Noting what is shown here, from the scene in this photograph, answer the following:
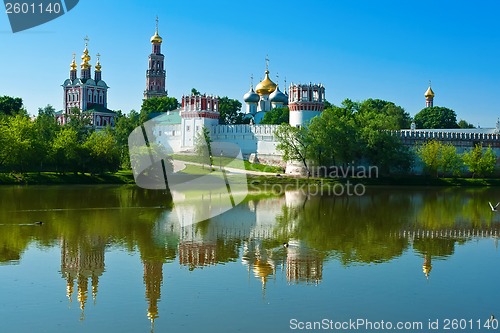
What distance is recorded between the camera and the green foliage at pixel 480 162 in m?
41.0

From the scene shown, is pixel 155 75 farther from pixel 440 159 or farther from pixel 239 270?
pixel 239 270

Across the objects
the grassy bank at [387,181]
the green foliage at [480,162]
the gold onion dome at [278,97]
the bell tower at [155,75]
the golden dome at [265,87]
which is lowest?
the grassy bank at [387,181]

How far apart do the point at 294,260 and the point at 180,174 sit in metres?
27.5

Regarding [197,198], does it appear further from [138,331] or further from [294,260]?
[138,331]

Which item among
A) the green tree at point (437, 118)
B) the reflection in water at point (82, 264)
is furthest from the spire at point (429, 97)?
the reflection in water at point (82, 264)

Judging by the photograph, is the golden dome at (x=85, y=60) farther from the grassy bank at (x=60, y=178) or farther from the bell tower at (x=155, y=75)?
the grassy bank at (x=60, y=178)

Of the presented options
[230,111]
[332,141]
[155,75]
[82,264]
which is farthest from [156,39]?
[82,264]

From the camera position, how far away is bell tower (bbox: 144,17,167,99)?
72.5 metres

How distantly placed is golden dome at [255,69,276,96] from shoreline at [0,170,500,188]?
2314 cm

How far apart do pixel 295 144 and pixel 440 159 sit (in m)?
9.07

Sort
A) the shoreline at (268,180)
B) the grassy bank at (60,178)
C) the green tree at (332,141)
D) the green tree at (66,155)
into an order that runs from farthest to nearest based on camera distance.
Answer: the green tree at (332,141) → the green tree at (66,155) → the shoreline at (268,180) → the grassy bank at (60,178)

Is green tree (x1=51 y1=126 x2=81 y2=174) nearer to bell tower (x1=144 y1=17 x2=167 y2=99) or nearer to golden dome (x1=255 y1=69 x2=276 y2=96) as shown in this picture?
golden dome (x1=255 y1=69 x2=276 y2=96)

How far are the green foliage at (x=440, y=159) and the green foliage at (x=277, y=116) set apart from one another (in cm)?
1620

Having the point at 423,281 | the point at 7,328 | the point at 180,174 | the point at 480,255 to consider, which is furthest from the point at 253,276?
the point at 180,174
